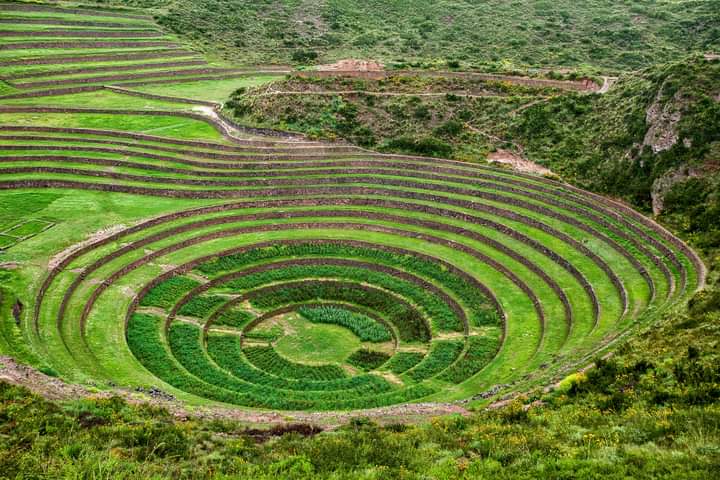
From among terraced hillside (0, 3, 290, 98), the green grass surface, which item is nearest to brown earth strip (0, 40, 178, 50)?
terraced hillside (0, 3, 290, 98)

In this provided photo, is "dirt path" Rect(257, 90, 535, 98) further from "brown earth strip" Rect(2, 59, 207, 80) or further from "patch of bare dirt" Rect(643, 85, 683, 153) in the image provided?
"brown earth strip" Rect(2, 59, 207, 80)

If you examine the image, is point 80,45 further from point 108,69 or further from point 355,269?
point 355,269

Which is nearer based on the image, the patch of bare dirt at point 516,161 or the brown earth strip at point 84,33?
the patch of bare dirt at point 516,161

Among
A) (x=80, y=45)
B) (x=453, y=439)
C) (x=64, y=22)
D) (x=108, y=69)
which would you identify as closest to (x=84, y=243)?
(x=453, y=439)

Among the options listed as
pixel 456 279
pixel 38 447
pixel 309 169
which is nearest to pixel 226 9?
pixel 309 169

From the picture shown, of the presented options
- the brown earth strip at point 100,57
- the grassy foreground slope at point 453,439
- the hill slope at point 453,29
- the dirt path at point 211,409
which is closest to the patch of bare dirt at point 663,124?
the grassy foreground slope at point 453,439

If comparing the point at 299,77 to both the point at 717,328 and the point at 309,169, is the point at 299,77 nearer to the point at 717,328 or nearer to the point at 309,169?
the point at 309,169

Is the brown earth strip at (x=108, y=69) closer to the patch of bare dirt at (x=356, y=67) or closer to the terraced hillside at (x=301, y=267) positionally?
the terraced hillside at (x=301, y=267)
